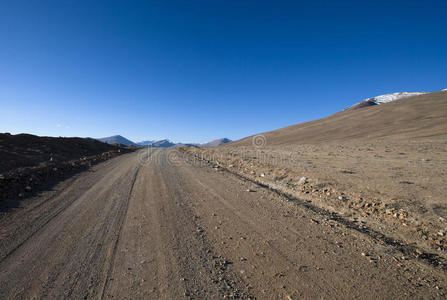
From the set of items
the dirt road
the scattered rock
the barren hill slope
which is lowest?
the dirt road

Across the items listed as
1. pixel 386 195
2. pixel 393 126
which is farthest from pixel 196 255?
pixel 393 126

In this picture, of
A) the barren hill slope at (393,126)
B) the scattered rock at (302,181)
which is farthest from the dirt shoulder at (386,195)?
the barren hill slope at (393,126)

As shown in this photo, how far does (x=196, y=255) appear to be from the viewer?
3.79 m

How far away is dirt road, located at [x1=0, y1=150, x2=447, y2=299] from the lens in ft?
9.60

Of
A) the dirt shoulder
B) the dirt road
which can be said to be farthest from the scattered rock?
the dirt road

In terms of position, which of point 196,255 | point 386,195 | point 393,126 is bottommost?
point 196,255

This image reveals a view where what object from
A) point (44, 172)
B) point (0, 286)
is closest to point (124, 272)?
point (0, 286)

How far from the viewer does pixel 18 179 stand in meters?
9.01

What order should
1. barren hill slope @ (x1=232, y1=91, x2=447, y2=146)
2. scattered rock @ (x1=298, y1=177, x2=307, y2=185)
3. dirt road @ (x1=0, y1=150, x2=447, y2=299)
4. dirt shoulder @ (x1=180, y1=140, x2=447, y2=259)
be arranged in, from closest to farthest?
1. dirt road @ (x1=0, y1=150, x2=447, y2=299)
2. dirt shoulder @ (x1=180, y1=140, x2=447, y2=259)
3. scattered rock @ (x1=298, y1=177, x2=307, y2=185)
4. barren hill slope @ (x1=232, y1=91, x2=447, y2=146)

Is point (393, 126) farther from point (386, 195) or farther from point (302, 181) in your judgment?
point (386, 195)

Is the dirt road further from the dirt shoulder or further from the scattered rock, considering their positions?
the scattered rock

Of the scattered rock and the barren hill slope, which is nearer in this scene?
the scattered rock

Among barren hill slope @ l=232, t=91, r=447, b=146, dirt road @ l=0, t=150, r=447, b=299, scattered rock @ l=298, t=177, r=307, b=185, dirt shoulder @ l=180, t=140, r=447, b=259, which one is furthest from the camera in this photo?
barren hill slope @ l=232, t=91, r=447, b=146

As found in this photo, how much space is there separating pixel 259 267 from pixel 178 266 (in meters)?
1.39
